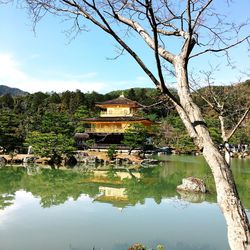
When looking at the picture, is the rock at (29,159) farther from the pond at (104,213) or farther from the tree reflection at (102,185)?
the pond at (104,213)

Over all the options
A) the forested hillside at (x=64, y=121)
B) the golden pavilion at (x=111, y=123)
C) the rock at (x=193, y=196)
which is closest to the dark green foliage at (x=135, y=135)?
the forested hillside at (x=64, y=121)

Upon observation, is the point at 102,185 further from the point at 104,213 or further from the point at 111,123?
the point at 111,123

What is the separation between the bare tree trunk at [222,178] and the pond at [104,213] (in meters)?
3.95

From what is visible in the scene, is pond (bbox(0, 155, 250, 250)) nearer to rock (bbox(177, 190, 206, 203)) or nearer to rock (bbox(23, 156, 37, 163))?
rock (bbox(177, 190, 206, 203))

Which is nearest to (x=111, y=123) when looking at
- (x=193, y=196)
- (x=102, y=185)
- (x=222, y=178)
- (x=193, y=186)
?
(x=102, y=185)

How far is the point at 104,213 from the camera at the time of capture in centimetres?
838

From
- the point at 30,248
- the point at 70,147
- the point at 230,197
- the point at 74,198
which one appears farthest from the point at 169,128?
the point at 230,197

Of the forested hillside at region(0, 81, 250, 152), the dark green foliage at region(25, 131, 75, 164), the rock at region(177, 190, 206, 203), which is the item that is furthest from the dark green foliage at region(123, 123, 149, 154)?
the rock at region(177, 190, 206, 203)

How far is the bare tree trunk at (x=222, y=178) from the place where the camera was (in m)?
1.66

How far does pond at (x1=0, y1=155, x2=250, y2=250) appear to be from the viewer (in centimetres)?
605

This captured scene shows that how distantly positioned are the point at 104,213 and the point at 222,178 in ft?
22.7

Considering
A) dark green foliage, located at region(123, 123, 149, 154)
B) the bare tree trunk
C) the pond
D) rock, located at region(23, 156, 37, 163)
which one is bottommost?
the pond

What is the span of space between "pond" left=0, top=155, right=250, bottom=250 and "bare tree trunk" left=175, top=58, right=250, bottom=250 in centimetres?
395

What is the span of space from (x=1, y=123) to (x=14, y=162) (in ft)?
9.46
